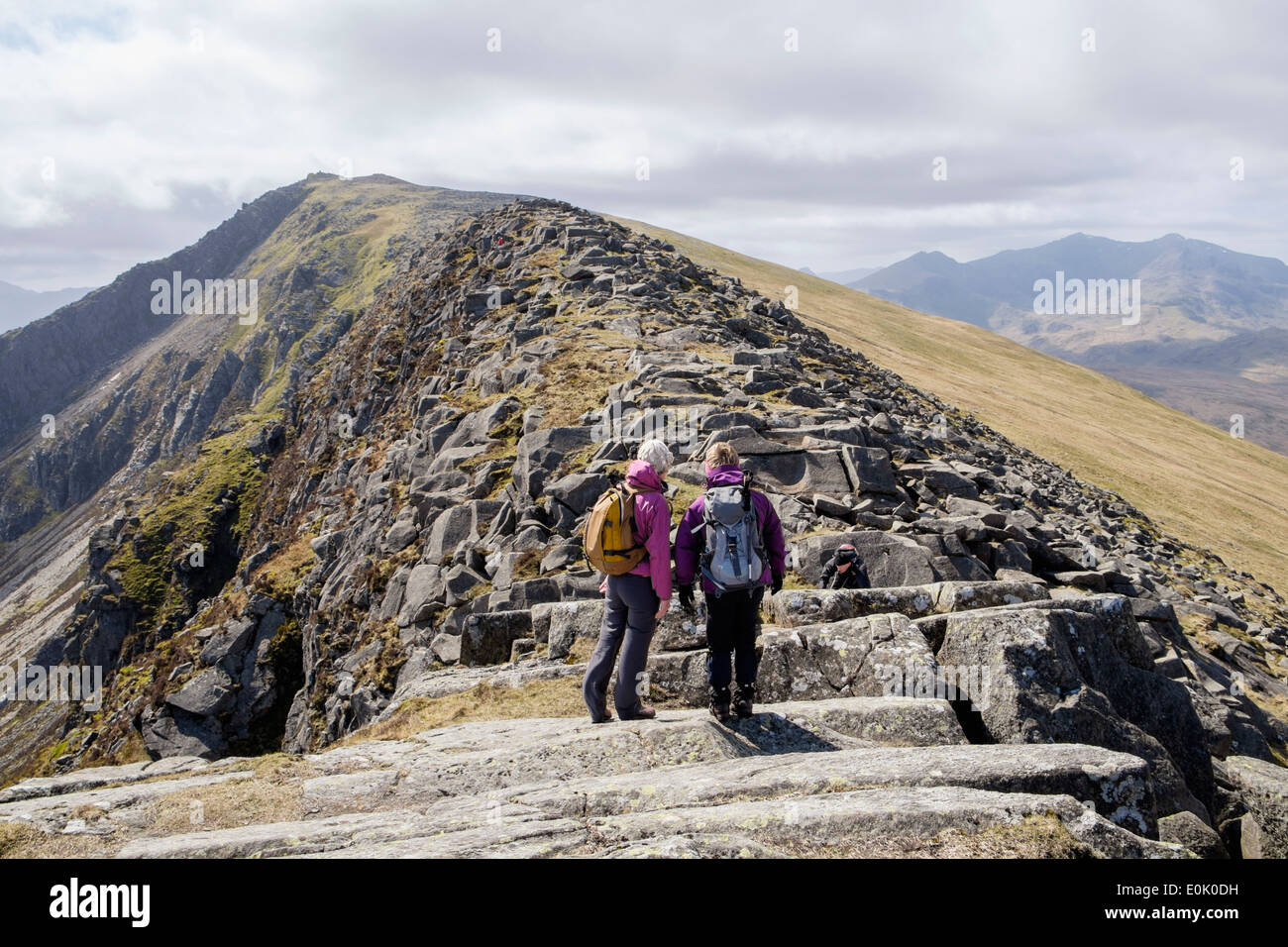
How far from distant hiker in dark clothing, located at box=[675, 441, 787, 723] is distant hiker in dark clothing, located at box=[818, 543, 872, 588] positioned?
6.04 meters

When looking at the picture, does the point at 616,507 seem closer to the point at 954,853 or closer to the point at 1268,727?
the point at 954,853

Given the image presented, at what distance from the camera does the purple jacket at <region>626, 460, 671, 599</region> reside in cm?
1081

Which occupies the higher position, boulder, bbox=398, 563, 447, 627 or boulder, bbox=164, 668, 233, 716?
boulder, bbox=398, 563, 447, 627

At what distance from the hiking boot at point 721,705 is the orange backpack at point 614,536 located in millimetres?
2578

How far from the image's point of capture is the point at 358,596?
95.0 feet

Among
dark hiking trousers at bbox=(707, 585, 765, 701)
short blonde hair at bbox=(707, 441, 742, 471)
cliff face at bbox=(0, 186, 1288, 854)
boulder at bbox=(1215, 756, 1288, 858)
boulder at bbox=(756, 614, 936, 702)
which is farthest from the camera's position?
boulder at bbox=(756, 614, 936, 702)

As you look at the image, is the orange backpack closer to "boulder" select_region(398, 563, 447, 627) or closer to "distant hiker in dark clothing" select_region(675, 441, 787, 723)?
"distant hiker in dark clothing" select_region(675, 441, 787, 723)

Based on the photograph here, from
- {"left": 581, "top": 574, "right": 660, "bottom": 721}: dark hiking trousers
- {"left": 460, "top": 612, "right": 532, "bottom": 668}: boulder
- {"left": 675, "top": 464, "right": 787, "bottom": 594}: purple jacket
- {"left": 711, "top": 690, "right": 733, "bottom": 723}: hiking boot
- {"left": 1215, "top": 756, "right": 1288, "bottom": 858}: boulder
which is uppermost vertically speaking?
{"left": 675, "top": 464, "right": 787, "bottom": 594}: purple jacket

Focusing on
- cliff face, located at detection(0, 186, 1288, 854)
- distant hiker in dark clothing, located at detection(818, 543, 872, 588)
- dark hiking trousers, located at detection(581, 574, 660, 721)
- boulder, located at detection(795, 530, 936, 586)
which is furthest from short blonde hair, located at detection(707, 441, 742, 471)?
boulder, located at detection(795, 530, 936, 586)

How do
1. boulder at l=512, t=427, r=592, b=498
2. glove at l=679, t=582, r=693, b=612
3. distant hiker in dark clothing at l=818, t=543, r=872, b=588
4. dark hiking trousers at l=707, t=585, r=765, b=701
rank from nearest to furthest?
dark hiking trousers at l=707, t=585, r=765, b=701, glove at l=679, t=582, r=693, b=612, distant hiker in dark clothing at l=818, t=543, r=872, b=588, boulder at l=512, t=427, r=592, b=498

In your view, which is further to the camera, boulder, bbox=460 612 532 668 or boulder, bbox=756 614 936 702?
boulder, bbox=460 612 532 668

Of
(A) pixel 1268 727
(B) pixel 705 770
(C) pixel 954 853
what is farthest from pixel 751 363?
(C) pixel 954 853

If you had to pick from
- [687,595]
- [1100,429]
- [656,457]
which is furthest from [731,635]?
[1100,429]
